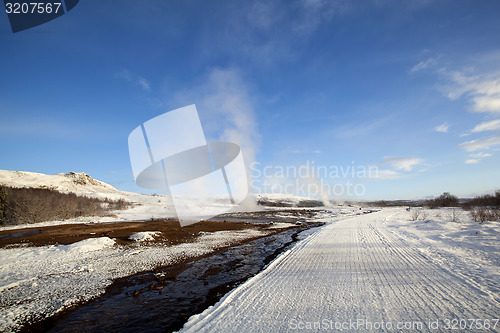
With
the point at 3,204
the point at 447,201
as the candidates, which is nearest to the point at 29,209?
the point at 3,204

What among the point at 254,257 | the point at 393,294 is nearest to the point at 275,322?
the point at 393,294

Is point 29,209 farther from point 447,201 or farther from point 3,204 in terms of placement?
point 447,201

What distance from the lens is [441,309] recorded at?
4375 mm

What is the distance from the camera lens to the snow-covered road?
13.4 feet

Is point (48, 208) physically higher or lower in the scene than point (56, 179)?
lower

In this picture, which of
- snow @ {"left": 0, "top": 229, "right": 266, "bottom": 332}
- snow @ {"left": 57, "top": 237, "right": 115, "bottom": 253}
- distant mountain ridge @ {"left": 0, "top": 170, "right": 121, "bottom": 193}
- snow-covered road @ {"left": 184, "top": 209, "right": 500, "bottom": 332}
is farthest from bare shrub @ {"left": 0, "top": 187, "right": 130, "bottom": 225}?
distant mountain ridge @ {"left": 0, "top": 170, "right": 121, "bottom": 193}

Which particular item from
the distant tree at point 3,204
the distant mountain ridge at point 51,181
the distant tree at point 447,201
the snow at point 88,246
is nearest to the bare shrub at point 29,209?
the distant tree at point 3,204

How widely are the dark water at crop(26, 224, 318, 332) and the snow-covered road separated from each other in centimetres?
95

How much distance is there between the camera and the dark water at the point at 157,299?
5.12 meters

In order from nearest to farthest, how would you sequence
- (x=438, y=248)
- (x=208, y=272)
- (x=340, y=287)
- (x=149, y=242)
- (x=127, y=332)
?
(x=127, y=332) → (x=340, y=287) → (x=208, y=272) → (x=438, y=248) → (x=149, y=242)

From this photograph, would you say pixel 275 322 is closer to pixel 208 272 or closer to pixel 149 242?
pixel 208 272

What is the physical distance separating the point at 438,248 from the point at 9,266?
18.7m

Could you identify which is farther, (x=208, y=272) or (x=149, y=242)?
(x=149, y=242)

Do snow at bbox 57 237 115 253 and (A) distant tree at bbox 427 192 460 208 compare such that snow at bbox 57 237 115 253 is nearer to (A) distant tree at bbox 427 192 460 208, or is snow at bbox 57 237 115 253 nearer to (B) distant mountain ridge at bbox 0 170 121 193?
(B) distant mountain ridge at bbox 0 170 121 193
